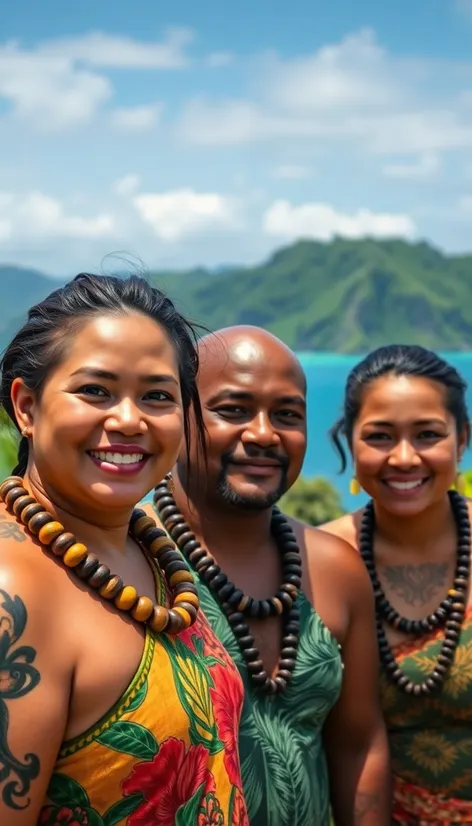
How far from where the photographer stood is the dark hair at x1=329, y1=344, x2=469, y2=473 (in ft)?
13.0

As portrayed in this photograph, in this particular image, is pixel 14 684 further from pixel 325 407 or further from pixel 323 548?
pixel 325 407

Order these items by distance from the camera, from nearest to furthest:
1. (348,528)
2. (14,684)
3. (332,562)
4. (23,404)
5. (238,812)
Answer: (14,684) → (23,404) → (238,812) → (332,562) → (348,528)

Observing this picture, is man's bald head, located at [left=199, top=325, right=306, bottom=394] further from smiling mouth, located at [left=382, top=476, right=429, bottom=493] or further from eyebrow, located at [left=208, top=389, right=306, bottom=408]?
smiling mouth, located at [left=382, top=476, right=429, bottom=493]

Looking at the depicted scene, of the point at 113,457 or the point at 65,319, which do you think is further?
the point at 65,319

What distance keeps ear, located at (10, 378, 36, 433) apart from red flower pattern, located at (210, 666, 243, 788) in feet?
2.50

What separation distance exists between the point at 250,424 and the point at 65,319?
45.1 inches

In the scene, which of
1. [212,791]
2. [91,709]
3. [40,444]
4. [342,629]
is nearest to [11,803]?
[91,709]

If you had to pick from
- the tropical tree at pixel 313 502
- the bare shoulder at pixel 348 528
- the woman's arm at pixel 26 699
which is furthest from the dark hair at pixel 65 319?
the tropical tree at pixel 313 502

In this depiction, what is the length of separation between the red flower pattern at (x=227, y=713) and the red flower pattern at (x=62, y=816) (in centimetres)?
42

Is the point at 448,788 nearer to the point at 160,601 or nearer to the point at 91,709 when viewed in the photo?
the point at 160,601

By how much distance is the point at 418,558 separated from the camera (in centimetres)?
399

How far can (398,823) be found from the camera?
3.70 m

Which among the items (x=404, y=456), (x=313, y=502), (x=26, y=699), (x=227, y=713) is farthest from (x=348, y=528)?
(x=313, y=502)

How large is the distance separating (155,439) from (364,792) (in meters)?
1.89
